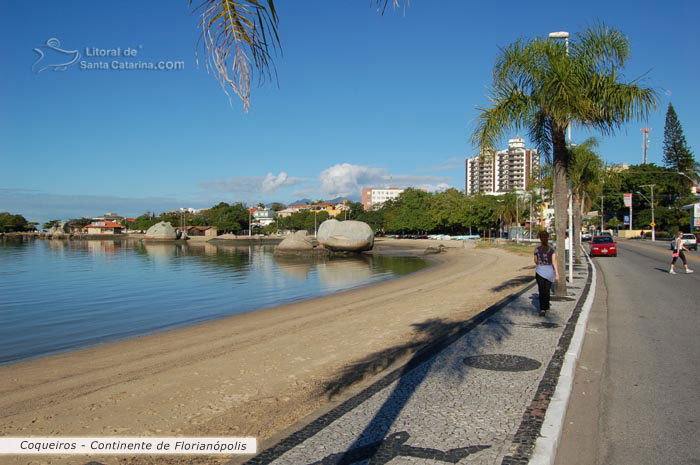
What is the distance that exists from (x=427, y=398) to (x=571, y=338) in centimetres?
416

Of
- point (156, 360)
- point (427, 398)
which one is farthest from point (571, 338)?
point (156, 360)

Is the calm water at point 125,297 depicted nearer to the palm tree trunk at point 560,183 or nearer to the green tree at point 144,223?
the palm tree trunk at point 560,183

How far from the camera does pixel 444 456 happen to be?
4.16 m

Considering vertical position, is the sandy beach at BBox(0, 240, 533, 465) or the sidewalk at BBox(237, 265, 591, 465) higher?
the sidewalk at BBox(237, 265, 591, 465)

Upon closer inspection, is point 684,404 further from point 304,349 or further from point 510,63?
point 510,63

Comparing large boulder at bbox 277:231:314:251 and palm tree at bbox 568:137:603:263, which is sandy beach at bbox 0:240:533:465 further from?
large boulder at bbox 277:231:314:251

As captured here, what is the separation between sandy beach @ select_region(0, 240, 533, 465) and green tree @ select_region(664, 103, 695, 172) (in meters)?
96.5

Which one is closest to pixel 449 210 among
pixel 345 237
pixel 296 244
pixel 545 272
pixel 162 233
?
pixel 345 237

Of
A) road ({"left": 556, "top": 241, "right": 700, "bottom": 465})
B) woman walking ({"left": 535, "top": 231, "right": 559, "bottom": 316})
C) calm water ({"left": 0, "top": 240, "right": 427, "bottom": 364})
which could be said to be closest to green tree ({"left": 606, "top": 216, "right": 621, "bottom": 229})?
calm water ({"left": 0, "top": 240, "right": 427, "bottom": 364})

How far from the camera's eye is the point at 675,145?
93.5m

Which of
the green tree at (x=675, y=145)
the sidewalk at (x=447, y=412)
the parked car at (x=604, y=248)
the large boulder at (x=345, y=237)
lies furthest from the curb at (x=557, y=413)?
the green tree at (x=675, y=145)

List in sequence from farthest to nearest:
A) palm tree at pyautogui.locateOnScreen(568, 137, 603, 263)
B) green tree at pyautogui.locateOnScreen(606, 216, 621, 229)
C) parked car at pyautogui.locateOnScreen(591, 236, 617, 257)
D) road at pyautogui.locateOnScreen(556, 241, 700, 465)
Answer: green tree at pyautogui.locateOnScreen(606, 216, 621, 229) → parked car at pyautogui.locateOnScreen(591, 236, 617, 257) → palm tree at pyautogui.locateOnScreen(568, 137, 603, 263) → road at pyautogui.locateOnScreen(556, 241, 700, 465)

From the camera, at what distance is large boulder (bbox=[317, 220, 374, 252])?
56.5m

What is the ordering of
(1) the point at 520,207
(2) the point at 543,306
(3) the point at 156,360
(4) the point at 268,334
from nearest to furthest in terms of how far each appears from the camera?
1. (3) the point at 156,360
2. (2) the point at 543,306
3. (4) the point at 268,334
4. (1) the point at 520,207
